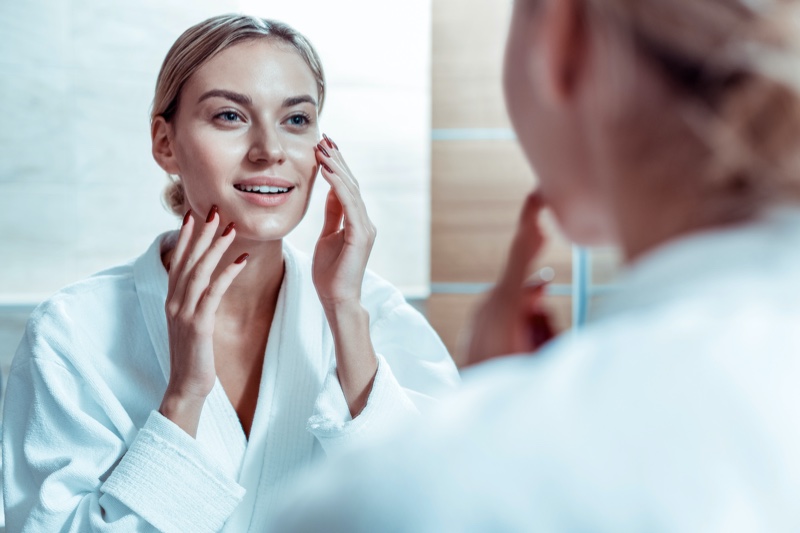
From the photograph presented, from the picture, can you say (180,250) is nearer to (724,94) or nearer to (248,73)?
(248,73)

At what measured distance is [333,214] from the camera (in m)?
1.17

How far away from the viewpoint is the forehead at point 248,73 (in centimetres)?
113

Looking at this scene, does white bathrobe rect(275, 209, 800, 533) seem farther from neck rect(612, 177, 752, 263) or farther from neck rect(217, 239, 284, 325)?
neck rect(217, 239, 284, 325)

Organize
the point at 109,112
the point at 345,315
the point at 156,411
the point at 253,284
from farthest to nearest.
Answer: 1. the point at 109,112
2. the point at 253,284
3. the point at 345,315
4. the point at 156,411

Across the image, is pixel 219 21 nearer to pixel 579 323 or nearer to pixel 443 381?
pixel 443 381

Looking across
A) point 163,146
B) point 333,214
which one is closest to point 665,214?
point 333,214

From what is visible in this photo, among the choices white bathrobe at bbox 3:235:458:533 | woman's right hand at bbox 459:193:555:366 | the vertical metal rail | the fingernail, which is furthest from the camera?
the vertical metal rail

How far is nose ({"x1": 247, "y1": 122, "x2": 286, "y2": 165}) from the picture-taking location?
1109mm

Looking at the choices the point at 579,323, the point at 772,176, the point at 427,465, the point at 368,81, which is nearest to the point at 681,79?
the point at 772,176

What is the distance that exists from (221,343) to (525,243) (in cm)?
72

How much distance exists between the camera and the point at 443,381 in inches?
48.2

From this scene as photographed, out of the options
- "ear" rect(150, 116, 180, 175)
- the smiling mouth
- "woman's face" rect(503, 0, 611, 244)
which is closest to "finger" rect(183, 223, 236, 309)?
the smiling mouth

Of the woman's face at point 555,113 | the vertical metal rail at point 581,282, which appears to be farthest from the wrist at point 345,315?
the vertical metal rail at point 581,282

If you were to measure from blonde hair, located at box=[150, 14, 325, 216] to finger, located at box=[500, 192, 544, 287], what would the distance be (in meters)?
0.70
